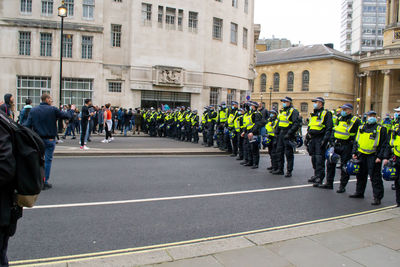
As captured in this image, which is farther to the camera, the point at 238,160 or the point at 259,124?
the point at 238,160

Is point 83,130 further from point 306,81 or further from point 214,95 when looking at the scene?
point 306,81

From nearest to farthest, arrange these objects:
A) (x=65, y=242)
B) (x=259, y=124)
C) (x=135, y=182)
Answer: (x=65, y=242) < (x=135, y=182) < (x=259, y=124)

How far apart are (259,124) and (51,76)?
69.6 ft

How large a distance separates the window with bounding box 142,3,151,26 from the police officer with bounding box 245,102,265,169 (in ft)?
68.0

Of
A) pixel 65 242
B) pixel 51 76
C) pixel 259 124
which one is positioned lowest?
pixel 65 242

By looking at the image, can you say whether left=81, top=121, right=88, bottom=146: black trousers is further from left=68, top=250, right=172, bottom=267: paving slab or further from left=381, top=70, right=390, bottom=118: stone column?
left=381, top=70, right=390, bottom=118: stone column

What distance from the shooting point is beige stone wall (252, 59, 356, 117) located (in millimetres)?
66625

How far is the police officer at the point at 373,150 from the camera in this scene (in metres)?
7.46

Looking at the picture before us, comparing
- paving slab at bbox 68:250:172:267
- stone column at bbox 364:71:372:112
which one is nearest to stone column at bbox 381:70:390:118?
stone column at bbox 364:71:372:112

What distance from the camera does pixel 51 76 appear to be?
2769 centimetres

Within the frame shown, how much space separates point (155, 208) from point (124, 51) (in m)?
25.4

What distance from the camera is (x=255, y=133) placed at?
12062mm

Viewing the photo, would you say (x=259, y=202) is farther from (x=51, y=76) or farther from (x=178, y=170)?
(x=51, y=76)

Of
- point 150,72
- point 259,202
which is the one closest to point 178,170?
point 259,202
